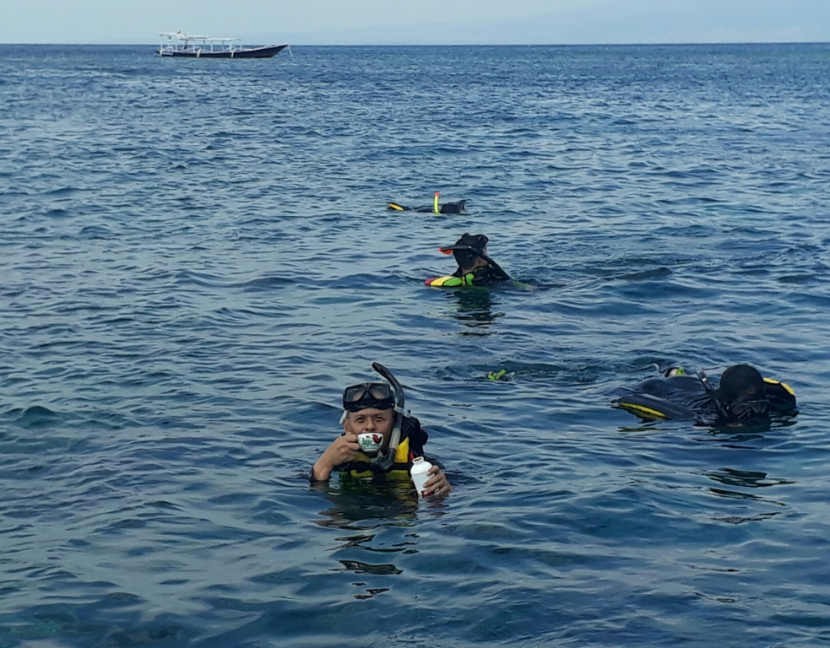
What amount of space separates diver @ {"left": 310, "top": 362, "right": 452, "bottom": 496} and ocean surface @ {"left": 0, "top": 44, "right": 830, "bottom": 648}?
0.26m

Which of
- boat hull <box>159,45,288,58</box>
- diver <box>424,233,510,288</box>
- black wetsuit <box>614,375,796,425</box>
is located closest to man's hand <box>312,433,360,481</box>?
black wetsuit <box>614,375,796,425</box>

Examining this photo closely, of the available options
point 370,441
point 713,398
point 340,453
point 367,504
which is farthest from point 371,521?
point 713,398

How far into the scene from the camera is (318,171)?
96.1 ft

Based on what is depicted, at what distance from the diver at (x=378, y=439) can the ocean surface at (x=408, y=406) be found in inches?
10.4

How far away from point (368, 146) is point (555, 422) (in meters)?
26.0

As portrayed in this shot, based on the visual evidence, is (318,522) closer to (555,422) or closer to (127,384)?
(555,422)

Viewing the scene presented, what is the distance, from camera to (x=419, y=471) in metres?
7.65

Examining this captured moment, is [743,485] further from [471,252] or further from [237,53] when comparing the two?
[237,53]

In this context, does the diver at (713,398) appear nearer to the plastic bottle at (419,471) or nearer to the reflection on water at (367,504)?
the reflection on water at (367,504)

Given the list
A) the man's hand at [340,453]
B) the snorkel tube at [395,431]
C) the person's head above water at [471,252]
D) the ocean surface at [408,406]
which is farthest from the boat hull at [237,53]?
the snorkel tube at [395,431]

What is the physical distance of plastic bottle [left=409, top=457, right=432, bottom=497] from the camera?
7.62m

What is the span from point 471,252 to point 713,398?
18.9 feet

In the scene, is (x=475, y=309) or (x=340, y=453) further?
(x=475, y=309)

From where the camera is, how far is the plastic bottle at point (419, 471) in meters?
7.62
